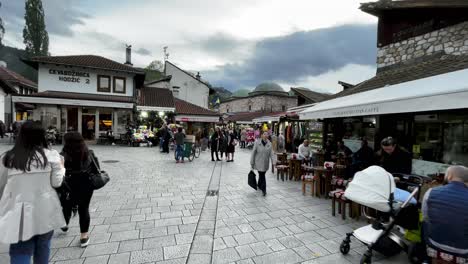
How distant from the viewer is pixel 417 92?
359 centimetres

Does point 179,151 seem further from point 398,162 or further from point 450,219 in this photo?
point 450,219

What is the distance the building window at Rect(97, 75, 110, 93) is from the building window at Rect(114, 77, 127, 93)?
0.55 metres

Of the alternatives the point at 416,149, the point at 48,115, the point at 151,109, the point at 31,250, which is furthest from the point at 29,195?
the point at 48,115

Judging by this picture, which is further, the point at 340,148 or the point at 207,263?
the point at 340,148

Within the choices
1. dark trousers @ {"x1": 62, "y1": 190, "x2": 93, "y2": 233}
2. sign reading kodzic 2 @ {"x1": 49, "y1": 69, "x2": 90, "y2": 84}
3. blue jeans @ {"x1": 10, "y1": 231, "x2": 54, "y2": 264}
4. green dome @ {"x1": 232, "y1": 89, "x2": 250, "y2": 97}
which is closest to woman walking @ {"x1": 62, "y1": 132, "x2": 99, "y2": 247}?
dark trousers @ {"x1": 62, "y1": 190, "x2": 93, "y2": 233}

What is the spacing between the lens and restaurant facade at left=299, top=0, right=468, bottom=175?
3.72 meters

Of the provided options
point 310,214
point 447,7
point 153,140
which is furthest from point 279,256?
point 153,140

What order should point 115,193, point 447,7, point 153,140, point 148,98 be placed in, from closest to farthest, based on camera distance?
1. point 115,193
2. point 447,7
3. point 153,140
4. point 148,98

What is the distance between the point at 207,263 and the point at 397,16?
34.8ft

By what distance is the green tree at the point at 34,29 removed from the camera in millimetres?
37156

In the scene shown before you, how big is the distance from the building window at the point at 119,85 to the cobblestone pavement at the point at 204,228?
14890mm

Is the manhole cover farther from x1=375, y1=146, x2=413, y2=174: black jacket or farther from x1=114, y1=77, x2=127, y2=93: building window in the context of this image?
x1=114, y1=77, x2=127, y2=93: building window

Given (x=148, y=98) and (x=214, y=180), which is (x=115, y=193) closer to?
(x=214, y=180)

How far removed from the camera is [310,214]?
14.8 feet
